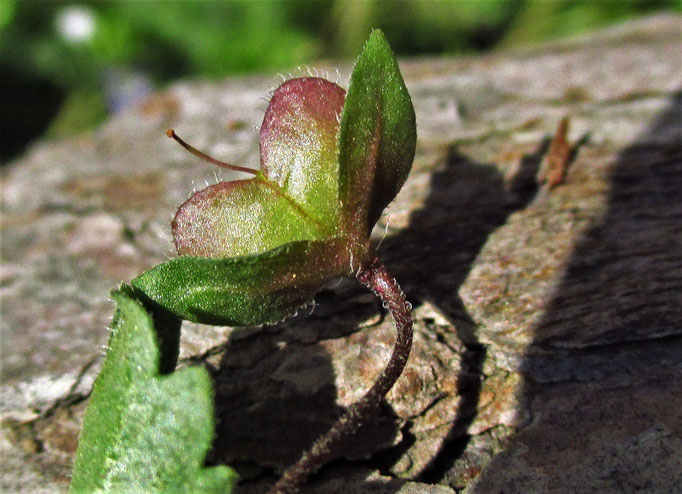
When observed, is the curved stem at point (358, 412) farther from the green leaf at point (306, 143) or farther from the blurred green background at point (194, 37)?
the blurred green background at point (194, 37)

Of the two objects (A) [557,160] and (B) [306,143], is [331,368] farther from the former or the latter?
(A) [557,160]

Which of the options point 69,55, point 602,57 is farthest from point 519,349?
point 69,55

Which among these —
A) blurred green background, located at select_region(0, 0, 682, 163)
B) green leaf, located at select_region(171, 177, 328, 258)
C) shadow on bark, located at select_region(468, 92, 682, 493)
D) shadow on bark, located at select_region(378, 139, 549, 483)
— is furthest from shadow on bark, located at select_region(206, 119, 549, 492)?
blurred green background, located at select_region(0, 0, 682, 163)

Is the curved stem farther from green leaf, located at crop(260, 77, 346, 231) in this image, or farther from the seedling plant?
green leaf, located at crop(260, 77, 346, 231)

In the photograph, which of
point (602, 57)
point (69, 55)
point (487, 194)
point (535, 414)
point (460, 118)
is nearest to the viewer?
point (535, 414)

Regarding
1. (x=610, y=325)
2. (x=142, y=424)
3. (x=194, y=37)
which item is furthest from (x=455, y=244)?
(x=194, y=37)

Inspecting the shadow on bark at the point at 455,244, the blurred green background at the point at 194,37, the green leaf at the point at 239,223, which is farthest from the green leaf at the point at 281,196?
the blurred green background at the point at 194,37

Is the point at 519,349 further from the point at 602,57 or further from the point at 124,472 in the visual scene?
the point at 602,57
